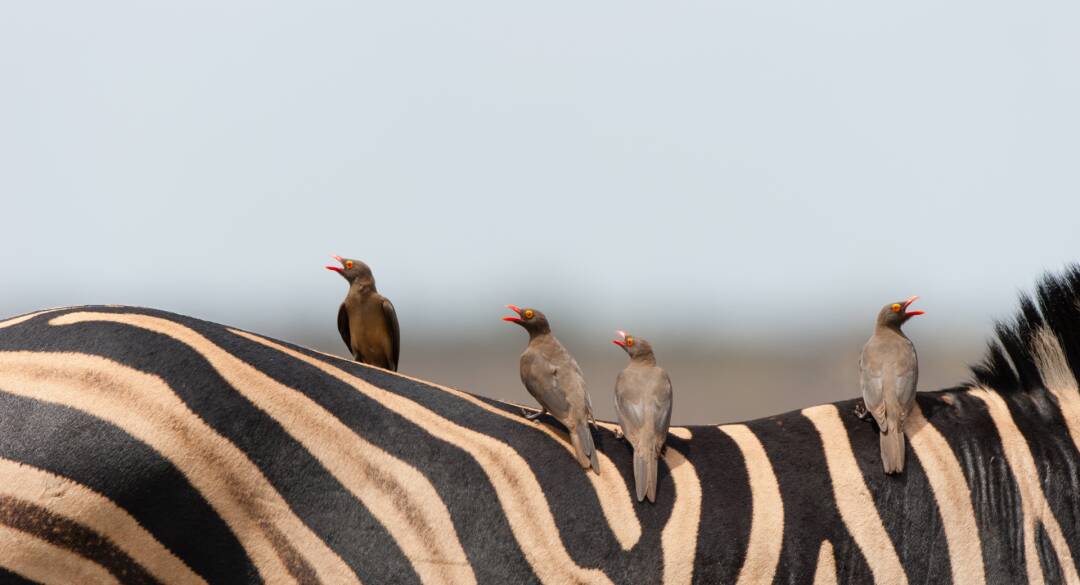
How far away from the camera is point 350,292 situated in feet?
25.8

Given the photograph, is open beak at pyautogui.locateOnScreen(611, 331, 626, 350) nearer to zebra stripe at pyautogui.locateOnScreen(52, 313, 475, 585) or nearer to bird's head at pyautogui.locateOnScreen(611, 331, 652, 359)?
bird's head at pyautogui.locateOnScreen(611, 331, 652, 359)

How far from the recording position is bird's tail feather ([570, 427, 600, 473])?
16.9ft

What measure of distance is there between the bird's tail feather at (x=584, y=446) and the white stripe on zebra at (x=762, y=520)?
0.63 m

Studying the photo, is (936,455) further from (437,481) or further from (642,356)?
(437,481)

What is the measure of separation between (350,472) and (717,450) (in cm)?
153

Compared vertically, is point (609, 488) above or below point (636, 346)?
below

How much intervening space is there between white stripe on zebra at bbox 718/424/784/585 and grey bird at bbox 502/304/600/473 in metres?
0.63

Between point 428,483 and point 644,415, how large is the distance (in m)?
0.94

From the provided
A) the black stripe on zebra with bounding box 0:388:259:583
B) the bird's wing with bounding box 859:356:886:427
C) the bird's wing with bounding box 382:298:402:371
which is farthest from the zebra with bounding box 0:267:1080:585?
the bird's wing with bounding box 382:298:402:371

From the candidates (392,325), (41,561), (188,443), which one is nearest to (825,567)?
(188,443)

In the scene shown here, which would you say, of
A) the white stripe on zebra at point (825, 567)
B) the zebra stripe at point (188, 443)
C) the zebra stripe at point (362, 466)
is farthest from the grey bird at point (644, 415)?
the zebra stripe at point (188, 443)

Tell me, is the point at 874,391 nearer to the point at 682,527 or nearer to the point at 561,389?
the point at 682,527

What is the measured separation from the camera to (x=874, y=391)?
17.9 ft

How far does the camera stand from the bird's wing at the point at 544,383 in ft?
17.6
